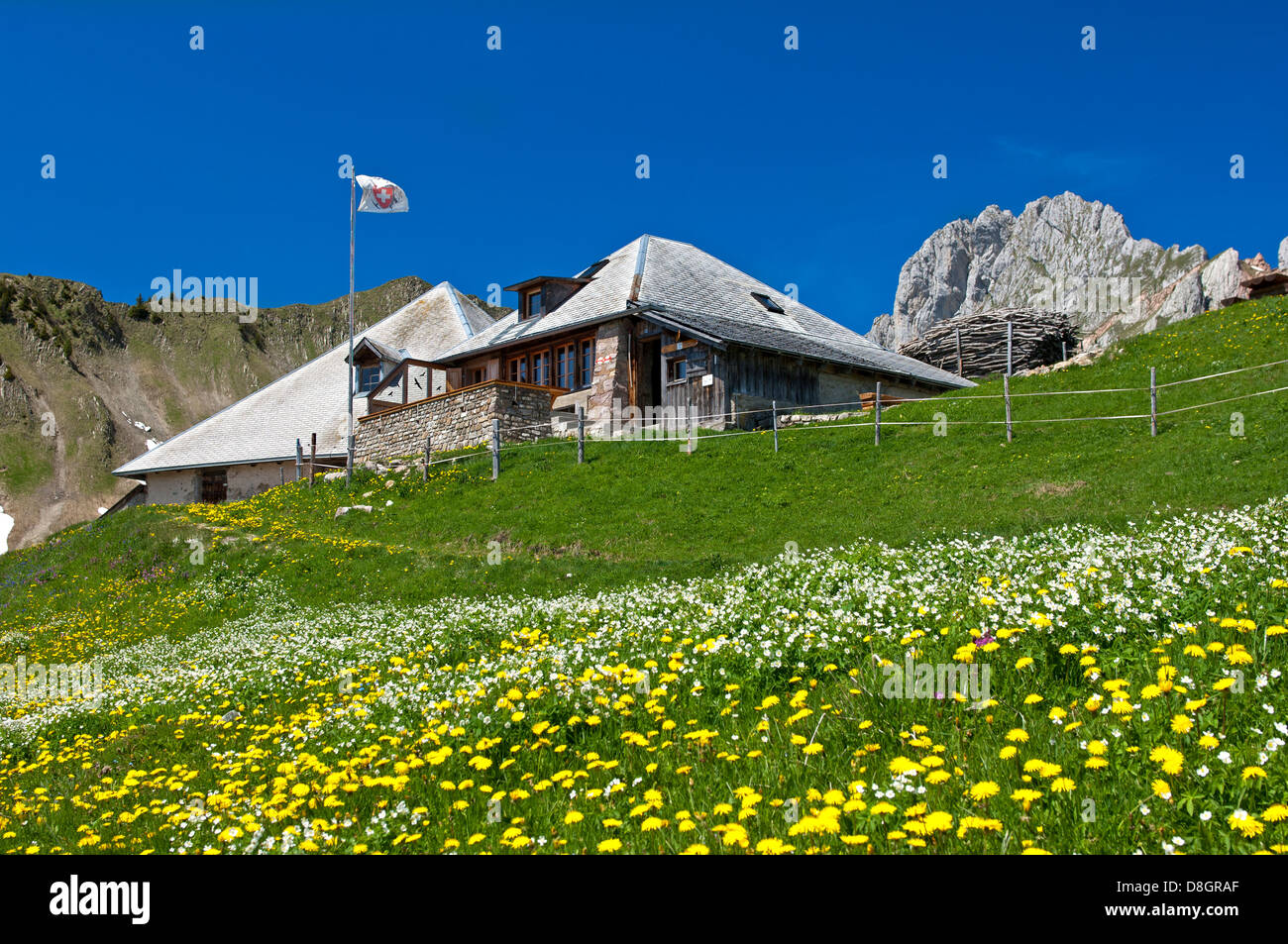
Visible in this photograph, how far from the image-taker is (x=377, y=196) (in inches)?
1428

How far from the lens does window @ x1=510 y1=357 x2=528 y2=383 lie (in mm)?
38406

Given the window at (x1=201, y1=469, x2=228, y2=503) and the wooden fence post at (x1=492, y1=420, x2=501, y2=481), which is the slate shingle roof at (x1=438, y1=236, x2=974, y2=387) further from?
the window at (x1=201, y1=469, x2=228, y2=503)

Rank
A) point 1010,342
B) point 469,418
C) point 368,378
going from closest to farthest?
1. point 469,418
2. point 1010,342
3. point 368,378

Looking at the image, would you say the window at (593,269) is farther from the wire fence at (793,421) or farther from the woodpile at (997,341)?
the woodpile at (997,341)

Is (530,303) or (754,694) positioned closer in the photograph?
(754,694)

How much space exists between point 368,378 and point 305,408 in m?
4.14

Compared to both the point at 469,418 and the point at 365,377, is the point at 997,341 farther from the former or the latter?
the point at 365,377

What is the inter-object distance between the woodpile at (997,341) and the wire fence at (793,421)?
1135 centimetres

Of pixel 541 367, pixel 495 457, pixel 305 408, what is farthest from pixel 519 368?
pixel 305 408

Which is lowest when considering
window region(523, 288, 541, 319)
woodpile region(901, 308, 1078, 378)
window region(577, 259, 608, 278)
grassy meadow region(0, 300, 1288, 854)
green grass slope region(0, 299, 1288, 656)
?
grassy meadow region(0, 300, 1288, 854)

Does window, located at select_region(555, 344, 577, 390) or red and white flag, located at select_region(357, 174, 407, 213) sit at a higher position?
red and white flag, located at select_region(357, 174, 407, 213)

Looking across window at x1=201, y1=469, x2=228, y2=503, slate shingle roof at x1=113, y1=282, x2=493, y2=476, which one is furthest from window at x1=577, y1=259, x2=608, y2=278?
window at x1=201, y1=469, x2=228, y2=503

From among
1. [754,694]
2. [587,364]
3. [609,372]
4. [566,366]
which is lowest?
[754,694]

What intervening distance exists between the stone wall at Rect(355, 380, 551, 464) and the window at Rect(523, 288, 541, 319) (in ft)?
26.3
